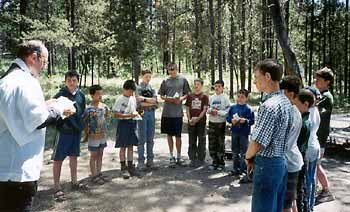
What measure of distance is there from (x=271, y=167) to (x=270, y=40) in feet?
66.0

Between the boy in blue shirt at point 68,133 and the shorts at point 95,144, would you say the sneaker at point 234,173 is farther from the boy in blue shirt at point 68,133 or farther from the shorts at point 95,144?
the boy in blue shirt at point 68,133

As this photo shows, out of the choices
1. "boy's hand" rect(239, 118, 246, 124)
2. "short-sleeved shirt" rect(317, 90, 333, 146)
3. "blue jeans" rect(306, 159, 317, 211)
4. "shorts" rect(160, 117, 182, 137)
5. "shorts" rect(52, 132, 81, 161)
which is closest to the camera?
"blue jeans" rect(306, 159, 317, 211)

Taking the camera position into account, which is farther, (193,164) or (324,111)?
(193,164)

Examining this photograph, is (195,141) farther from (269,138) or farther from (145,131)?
(269,138)

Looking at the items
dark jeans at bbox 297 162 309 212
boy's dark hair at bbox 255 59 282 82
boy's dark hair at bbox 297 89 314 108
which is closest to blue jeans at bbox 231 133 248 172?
dark jeans at bbox 297 162 309 212

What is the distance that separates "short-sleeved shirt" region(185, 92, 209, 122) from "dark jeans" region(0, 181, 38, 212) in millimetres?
4341

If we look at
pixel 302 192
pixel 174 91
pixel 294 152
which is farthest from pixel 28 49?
pixel 174 91

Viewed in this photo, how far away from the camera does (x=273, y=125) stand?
9.72ft

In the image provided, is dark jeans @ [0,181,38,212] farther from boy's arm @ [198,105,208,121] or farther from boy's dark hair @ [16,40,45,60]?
boy's arm @ [198,105,208,121]

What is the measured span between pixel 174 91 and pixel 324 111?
2643 millimetres

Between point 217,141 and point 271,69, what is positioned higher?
point 271,69

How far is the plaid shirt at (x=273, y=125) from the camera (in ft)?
9.71

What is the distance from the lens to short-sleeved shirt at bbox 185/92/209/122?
6723 mm

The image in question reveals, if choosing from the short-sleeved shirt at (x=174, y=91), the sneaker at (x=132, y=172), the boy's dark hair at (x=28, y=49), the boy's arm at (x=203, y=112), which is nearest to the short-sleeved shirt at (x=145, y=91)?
the short-sleeved shirt at (x=174, y=91)
